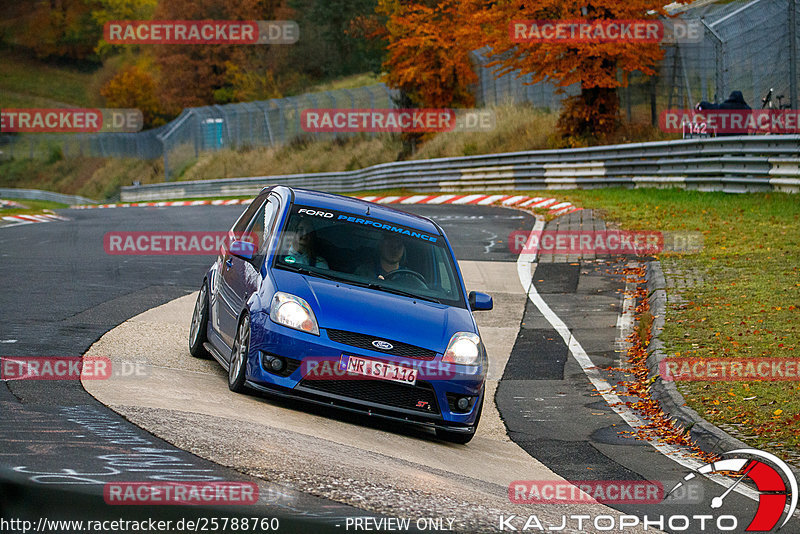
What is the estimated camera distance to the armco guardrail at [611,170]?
22719 millimetres

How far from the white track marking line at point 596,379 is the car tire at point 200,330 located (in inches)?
144

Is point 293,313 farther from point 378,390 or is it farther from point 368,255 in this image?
point 368,255

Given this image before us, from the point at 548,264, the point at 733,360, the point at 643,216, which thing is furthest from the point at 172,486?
the point at 643,216

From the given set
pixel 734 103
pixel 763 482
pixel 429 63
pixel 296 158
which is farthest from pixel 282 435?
pixel 296 158

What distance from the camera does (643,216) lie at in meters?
21.6

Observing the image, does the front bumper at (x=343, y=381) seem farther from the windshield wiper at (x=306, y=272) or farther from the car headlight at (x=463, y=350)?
the windshield wiper at (x=306, y=272)

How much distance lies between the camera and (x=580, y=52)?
3225 cm

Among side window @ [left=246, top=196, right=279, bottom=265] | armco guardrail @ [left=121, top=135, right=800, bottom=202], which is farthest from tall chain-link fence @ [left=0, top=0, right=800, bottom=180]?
side window @ [left=246, top=196, right=279, bottom=265]

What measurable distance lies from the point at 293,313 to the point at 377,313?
2.00ft

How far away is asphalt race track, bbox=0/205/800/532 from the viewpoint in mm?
5145

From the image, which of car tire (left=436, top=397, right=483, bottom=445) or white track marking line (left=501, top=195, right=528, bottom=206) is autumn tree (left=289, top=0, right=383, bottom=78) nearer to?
white track marking line (left=501, top=195, right=528, bottom=206)

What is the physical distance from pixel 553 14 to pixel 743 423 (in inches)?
1018

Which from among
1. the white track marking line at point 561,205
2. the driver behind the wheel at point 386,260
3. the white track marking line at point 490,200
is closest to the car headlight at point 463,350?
the driver behind the wheel at point 386,260

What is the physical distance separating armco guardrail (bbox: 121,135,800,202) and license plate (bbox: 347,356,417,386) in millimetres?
15950
